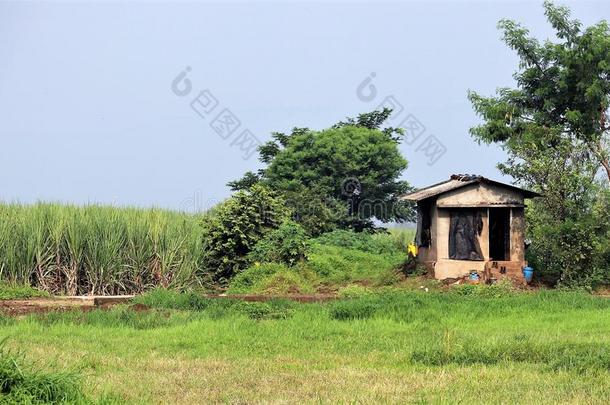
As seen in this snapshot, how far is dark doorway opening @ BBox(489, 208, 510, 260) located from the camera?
19484 mm

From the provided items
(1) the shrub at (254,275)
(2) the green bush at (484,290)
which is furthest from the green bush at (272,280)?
(2) the green bush at (484,290)

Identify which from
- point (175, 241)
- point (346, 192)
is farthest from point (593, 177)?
point (346, 192)

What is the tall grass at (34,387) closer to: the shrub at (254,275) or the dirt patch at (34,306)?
the dirt patch at (34,306)

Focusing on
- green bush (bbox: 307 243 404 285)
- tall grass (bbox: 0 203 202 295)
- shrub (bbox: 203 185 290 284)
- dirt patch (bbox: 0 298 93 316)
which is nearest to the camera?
dirt patch (bbox: 0 298 93 316)

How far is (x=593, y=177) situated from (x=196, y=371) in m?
13.0

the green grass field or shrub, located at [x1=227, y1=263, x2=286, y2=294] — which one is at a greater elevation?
shrub, located at [x1=227, y1=263, x2=286, y2=294]

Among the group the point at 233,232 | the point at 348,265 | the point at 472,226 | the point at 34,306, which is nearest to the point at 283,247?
the point at 233,232

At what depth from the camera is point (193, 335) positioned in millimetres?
10898

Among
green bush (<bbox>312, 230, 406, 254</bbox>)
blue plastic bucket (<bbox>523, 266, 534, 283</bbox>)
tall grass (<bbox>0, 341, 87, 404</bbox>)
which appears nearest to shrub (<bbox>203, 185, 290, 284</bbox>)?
green bush (<bbox>312, 230, 406, 254</bbox>)

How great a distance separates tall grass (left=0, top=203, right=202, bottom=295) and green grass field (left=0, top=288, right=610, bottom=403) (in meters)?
4.50

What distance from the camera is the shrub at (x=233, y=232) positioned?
2083cm

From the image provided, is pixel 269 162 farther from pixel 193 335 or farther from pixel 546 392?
pixel 546 392

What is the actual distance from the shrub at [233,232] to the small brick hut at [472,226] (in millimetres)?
4621

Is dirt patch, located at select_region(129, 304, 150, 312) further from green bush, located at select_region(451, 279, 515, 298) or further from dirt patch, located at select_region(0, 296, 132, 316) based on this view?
green bush, located at select_region(451, 279, 515, 298)
